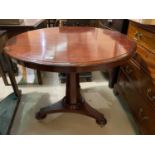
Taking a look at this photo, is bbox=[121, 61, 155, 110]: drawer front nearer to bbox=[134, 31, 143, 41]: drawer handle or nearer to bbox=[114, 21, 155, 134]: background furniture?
bbox=[114, 21, 155, 134]: background furniture

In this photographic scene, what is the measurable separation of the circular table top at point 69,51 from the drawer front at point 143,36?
0.14 m

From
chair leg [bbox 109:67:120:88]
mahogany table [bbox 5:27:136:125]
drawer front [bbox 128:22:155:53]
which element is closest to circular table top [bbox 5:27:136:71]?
mahogany table [bbox 5:27:136:125]

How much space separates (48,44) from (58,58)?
0.29 metres

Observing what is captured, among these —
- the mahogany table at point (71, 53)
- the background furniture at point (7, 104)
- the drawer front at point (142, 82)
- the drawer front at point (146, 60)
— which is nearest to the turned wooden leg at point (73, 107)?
the mahogany table at point (71, 53)

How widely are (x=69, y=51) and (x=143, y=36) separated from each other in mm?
600

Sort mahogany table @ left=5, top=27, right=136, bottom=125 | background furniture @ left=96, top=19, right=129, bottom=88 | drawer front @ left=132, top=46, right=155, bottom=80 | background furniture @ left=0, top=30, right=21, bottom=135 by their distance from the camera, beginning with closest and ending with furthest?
mahogany table @ left=5, top=27, right=136, bottom=125 → drawer front @ left=132, top=46, right=155, bottom=80 → background furniture @ left=0, top=30, right=21, bottom=135 → background furniture @ left=96, top=19, right=129, bottom=88

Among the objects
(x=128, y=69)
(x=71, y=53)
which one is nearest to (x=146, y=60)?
(x=128, y=69)

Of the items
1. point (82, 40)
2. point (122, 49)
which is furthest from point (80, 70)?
point (82, 40)

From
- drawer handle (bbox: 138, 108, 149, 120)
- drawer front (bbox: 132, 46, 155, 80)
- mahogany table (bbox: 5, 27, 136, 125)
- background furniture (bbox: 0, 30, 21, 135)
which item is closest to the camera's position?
mahogany table (bbox: 5, 27, 136, 125)

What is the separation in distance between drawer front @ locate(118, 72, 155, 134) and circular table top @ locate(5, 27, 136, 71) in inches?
18.5

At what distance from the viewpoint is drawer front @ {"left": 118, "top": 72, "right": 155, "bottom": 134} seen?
1.15 meters

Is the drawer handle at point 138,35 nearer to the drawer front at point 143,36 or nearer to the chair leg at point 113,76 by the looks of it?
the drawer front at point 143,36
